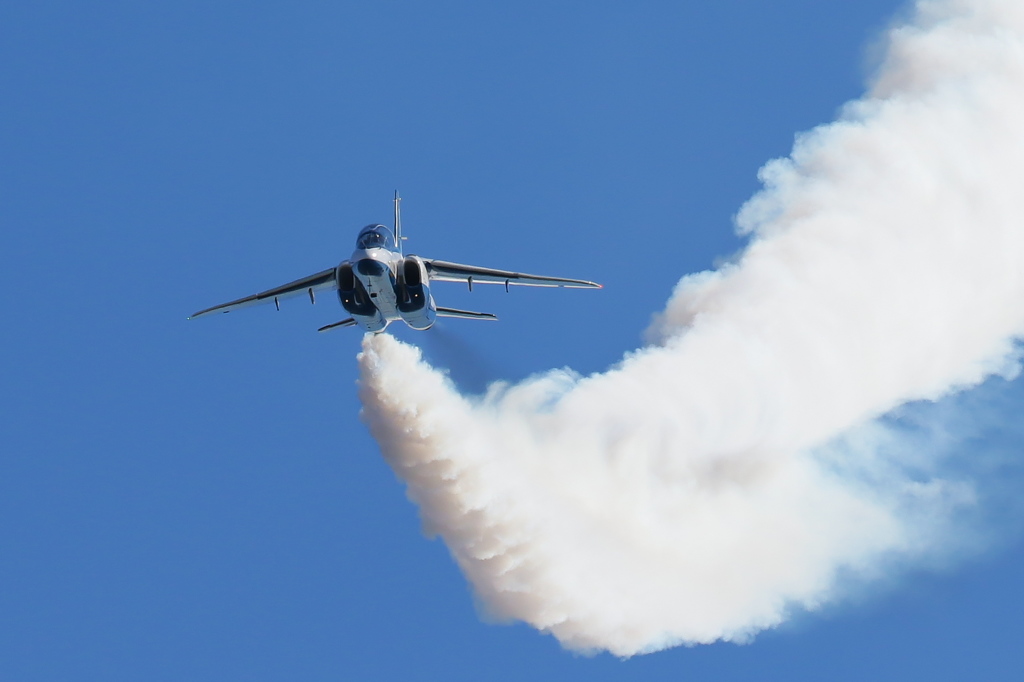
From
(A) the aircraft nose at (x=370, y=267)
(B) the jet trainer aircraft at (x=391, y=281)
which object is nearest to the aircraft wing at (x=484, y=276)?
(B) the jet trainer aircraft at (x=391, y=281)

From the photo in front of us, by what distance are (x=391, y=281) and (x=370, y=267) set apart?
118 cm

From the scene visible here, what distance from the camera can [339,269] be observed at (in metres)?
52.4

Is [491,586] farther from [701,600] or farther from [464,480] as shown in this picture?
[701,600]

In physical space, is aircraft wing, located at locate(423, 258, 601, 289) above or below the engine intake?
above

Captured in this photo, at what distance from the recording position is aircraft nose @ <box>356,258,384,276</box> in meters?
50.8

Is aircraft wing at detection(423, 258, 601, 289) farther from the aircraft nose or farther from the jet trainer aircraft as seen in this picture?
the aircraft nose

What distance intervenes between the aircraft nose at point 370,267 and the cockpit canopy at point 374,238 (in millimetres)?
788

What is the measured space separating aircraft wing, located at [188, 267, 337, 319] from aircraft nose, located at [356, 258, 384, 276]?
11.1 ft

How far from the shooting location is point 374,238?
5188 cm

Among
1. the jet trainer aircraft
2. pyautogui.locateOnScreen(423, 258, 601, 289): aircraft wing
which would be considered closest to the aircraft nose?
the jet trainer aircraft

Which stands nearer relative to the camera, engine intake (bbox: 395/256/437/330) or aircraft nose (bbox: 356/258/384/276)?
aircraft nose (bbox: 356/258/384/276)

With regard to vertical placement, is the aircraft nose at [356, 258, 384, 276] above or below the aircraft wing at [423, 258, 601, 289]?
below

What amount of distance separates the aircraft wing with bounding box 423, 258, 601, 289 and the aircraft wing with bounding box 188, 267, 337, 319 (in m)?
3.53

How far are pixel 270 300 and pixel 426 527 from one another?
9774 millimetres
